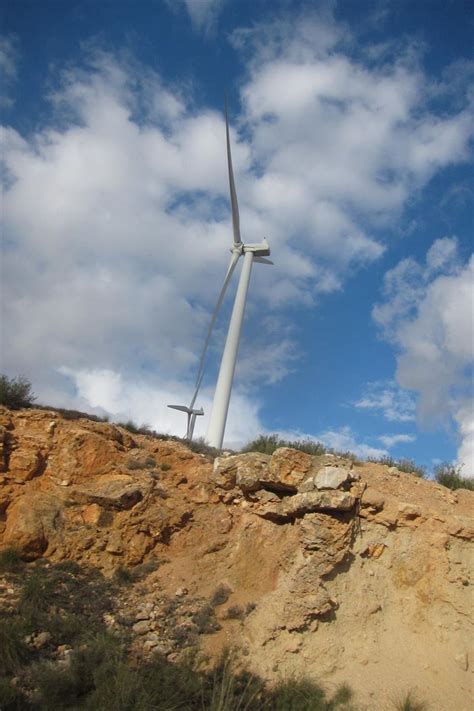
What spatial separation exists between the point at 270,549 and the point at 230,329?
16.2m

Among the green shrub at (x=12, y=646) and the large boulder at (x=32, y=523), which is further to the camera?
the large boulder at (x=32, y=523)

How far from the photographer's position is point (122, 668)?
8.14 meters

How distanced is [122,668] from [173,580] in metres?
3.14

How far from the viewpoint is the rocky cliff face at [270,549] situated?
9820 mm

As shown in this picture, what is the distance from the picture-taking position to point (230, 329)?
2683 cm

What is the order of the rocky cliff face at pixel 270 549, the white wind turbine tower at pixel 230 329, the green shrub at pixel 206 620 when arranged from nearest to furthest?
1. the rocky cliff face at pixel 270 549
2. the green shrub at pixel 206 620
3. the white wind turbine tower at pixel 230 329

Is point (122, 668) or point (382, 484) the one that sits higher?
point (382, 484)

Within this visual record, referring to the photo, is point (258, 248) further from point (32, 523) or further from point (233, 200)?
point (32, 523)

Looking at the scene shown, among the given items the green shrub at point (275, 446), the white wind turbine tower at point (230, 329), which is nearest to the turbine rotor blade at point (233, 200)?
the white wind turbine tower at point (230, 329)

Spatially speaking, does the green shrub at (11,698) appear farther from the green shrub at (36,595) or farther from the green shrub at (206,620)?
the green shrub at (206,620)

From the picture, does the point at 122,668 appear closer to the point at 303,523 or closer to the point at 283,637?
the point at 283,637

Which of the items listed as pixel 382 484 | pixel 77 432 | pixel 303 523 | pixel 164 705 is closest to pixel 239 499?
pixel 303 523

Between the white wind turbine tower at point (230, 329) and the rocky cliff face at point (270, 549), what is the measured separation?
1016 centimetres

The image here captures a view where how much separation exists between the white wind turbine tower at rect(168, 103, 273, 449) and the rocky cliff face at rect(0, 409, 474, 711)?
10158mm
